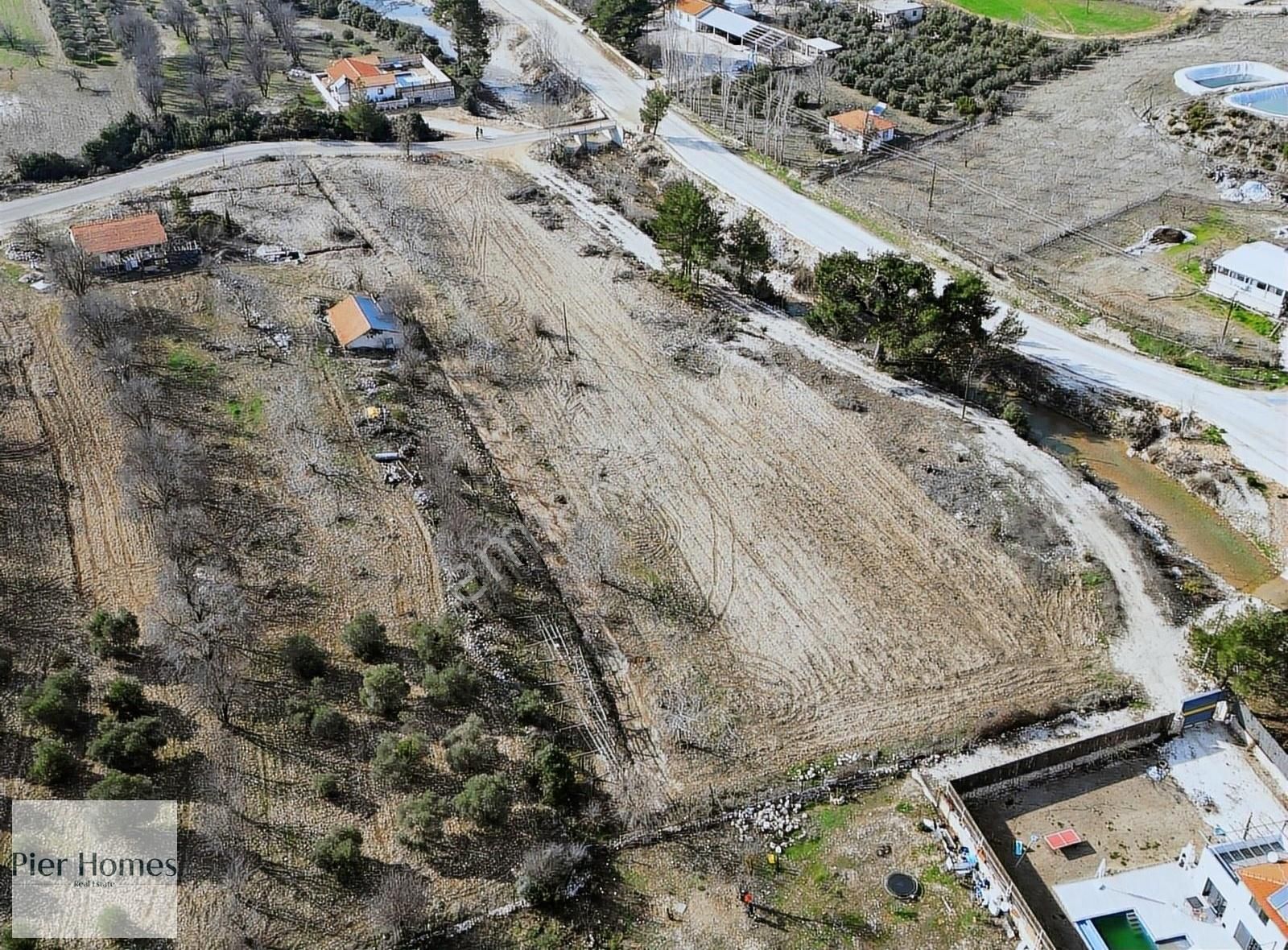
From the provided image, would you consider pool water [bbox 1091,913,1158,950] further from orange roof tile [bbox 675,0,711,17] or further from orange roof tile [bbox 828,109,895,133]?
orange roof tile [bbox 675,0,711,17]

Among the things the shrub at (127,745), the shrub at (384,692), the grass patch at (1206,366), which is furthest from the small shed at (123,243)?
the grass patch at (1206,366)

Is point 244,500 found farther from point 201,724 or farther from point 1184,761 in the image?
point 1184,761

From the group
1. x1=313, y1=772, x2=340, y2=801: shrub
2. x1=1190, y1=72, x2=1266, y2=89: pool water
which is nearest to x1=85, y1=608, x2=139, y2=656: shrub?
x1=313, y1=772, x2=340, y2=801: shrub

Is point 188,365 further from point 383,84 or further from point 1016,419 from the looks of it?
point 383,84

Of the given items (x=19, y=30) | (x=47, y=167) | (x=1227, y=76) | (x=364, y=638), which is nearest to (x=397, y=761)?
(x=364, y=638)

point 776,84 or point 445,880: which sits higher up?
point 776,84

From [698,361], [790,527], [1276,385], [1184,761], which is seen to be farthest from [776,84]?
[1184,761]

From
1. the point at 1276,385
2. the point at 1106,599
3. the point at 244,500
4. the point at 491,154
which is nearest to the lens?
the point at 1106,599
